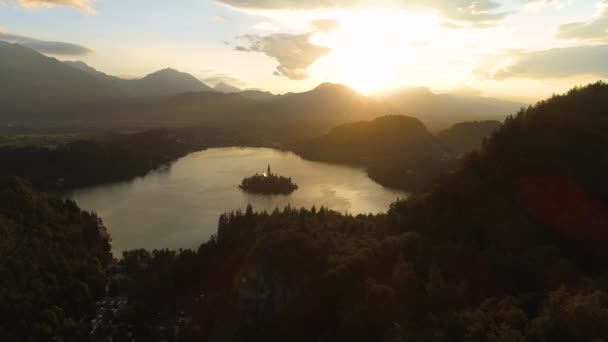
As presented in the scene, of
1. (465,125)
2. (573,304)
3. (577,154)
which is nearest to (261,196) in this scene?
(577,154)

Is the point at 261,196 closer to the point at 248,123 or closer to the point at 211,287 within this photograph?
the point at 211,287

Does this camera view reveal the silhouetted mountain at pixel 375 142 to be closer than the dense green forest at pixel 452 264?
No

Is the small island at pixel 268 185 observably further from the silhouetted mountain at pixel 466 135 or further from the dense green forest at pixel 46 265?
the silhouetted mountain at pixel 466 135

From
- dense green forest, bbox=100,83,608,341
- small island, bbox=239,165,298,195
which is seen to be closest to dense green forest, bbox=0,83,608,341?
dense green forest, bbox=100,83,608,341

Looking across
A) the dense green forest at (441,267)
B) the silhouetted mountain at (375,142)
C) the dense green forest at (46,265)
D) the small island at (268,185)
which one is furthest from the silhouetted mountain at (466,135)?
the dense green forest at (46,265)

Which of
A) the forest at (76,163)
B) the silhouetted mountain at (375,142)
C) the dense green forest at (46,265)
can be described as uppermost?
the silhouetted mountain at (375,142)

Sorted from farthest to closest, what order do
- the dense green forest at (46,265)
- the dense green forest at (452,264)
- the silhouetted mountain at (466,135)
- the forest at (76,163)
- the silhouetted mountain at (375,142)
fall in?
the silhouetted mountain at (466,135)
the silhouetted mountain at (375,142)
the forest at (76,163)
the dense green forest at (46,265)
the dense green forest at (452,264)

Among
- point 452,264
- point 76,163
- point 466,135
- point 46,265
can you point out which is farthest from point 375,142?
point 452,264
